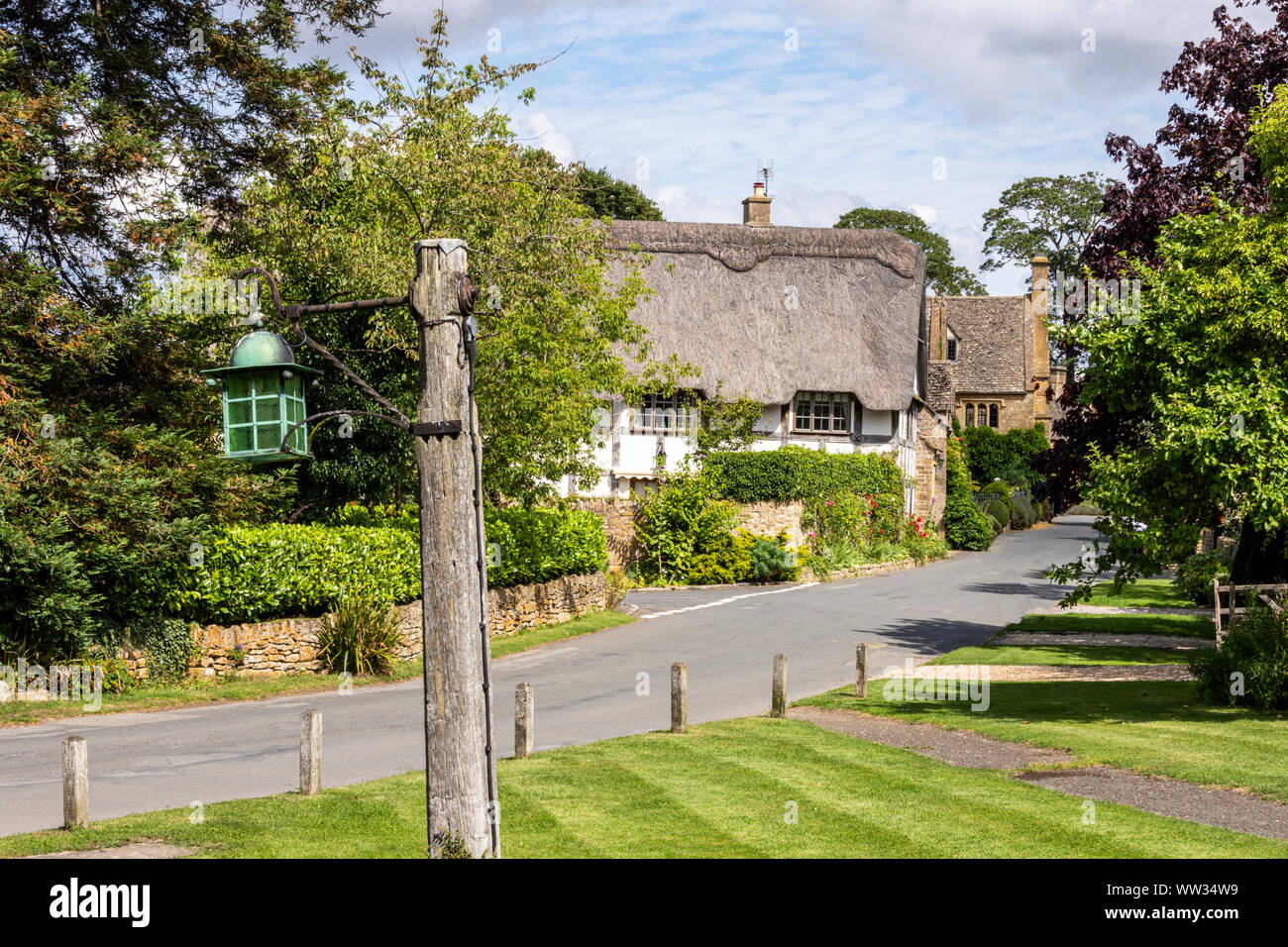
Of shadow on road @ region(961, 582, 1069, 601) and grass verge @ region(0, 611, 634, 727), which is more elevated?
grass verge @ region(0, 611, 634, 727)

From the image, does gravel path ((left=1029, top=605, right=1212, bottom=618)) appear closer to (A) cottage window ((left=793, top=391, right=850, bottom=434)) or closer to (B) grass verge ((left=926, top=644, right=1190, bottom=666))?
(B) grass verge ((left=926, top=644, right=1190, bottom=666))

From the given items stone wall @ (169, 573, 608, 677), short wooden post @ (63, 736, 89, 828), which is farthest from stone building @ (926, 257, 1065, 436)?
short wooden post @ (63, 736, 89, 828)

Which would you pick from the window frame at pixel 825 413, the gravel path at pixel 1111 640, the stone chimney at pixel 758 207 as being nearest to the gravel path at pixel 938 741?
the gravel path at pixel 1111 640

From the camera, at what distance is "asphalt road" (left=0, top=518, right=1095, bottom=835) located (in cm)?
1200

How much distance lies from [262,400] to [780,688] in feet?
32.0

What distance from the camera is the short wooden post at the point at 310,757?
10672 mm

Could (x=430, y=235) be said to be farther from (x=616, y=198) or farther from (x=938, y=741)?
(x=616, y=198)

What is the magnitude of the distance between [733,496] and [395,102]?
53.1 feet

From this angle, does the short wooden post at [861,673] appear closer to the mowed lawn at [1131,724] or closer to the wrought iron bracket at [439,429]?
the mowed lawn at [1131,724]

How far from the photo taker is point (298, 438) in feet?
22.0

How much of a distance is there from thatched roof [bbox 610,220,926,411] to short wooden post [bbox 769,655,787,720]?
77.7 ft

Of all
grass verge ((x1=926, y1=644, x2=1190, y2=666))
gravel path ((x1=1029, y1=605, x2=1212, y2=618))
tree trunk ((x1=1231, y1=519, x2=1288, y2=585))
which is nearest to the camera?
tree trunk ((x1=1231, y1=519, x2=1288, y2=585))
